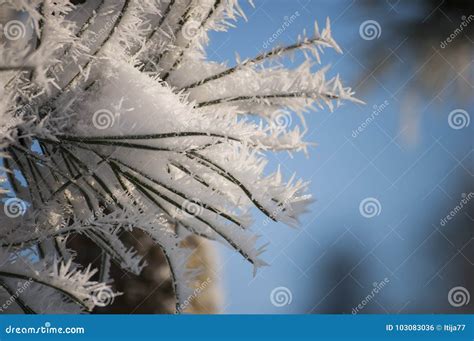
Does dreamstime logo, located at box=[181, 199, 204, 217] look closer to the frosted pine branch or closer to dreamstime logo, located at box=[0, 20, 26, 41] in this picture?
the frosted pine branch

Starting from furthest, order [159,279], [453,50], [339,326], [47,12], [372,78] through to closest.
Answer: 1. [372,78]
2. [453,50]
3. [159,279]
4. [339,326]
5. [47,12]

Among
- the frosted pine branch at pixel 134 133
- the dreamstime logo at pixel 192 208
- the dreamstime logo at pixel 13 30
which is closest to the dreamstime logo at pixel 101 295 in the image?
the frosted pine branch at pixel 134 133

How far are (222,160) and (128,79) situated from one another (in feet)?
0.56

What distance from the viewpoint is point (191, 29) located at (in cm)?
94

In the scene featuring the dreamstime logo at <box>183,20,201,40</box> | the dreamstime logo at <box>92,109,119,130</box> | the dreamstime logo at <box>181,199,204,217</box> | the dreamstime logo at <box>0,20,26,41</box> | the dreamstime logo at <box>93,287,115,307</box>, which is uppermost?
the dreamstime logo at <box>183,20,201,40</box>

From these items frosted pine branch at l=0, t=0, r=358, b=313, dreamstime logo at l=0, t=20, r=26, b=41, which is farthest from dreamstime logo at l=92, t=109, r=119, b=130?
dreamstime logo at l=0, t=20, r=26, b=41

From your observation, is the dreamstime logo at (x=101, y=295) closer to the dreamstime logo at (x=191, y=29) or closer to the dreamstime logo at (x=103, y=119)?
the dreamstime logo at (x=103, y=119)

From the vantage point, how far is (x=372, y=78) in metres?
4.95

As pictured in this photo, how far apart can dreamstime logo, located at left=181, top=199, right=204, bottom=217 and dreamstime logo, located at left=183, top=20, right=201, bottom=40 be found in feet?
0.86

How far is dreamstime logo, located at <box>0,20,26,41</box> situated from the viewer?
30.6 inches

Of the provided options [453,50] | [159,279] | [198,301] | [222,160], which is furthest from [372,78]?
[222,160]

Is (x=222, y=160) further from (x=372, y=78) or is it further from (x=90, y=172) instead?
(x=372, y=78)

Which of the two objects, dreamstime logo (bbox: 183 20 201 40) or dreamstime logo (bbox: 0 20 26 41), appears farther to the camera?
dreamstime logo (bbox: 183 20 201 40)

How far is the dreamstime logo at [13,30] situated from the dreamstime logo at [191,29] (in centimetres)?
25
